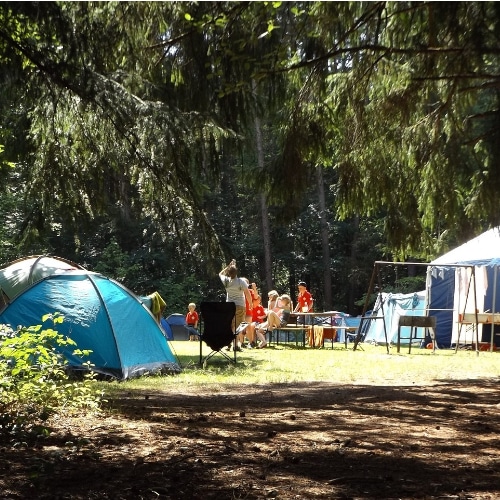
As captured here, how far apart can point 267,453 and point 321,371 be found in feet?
20.3

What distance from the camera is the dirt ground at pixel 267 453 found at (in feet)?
12.5

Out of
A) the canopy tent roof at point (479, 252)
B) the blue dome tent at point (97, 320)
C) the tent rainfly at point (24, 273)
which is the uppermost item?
the canopy tent roof at point (479, 252)

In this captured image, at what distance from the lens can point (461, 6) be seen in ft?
18.6

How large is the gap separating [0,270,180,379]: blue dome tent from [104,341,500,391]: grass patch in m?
0.34

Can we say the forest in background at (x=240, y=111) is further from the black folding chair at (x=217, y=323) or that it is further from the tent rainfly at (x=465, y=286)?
the tent rainfly at (x=465, y=286)

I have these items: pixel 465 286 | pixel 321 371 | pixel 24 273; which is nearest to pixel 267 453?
pixel 321 371

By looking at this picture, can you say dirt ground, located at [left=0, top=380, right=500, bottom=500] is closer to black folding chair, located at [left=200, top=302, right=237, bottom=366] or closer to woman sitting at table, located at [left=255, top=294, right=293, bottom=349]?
black folding chair, located at [left=200, top=302, right=237, bottom=366]

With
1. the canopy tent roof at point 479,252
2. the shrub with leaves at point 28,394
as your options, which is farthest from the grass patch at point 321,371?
the canopy tent roof at point 479,252

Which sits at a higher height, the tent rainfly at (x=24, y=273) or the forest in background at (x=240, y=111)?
the forest in background at (x=240, y=111)

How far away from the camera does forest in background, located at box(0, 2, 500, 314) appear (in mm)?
5480

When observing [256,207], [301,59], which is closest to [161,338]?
[301,59]

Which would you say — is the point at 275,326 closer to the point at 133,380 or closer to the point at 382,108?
the point at 133,380

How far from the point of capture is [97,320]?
9531 millimetres

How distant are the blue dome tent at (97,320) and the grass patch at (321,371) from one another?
0.34 m
